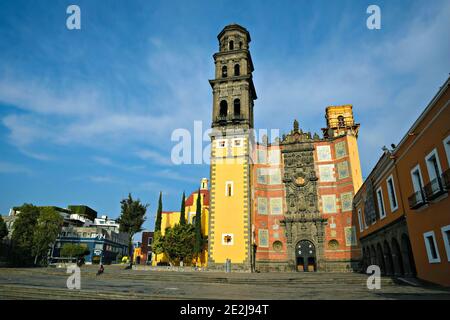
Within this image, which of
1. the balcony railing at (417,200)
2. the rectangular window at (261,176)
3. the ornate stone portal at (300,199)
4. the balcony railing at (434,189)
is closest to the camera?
the balcony railing at (434,189)

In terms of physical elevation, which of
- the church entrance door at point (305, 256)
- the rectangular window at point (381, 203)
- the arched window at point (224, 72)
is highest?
the arched window at point (224, 72)

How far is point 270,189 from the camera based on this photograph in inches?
1341

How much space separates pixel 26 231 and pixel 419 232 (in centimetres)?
4300

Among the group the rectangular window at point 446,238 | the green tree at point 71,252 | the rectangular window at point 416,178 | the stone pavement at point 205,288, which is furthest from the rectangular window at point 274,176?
the green tree at point 71,252

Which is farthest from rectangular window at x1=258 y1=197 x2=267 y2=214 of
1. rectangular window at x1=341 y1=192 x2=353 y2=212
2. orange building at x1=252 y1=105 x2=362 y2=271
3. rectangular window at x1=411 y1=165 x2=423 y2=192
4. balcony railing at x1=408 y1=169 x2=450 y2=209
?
rectangular window at x1=411 y1=165 x2=423 y2=192

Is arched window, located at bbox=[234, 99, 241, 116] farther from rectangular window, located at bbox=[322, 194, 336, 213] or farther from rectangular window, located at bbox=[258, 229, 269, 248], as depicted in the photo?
rectangular window, located at bbox=[322, 194, 336, 213]

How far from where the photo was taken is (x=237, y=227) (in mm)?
29344

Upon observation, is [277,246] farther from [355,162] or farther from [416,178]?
[416,178]

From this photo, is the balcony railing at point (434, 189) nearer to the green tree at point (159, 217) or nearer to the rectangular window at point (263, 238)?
the rectangular window at point (263, 238)

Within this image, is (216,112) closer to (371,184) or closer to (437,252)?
(371,184)

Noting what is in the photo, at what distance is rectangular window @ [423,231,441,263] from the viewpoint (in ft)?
43.7

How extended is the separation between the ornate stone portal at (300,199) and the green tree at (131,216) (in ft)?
54.0

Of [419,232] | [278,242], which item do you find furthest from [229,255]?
[419,232]

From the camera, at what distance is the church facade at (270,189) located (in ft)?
97.3
